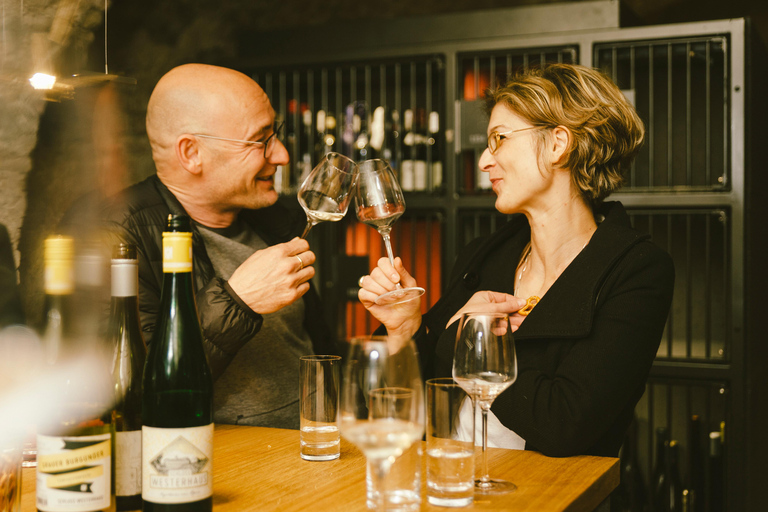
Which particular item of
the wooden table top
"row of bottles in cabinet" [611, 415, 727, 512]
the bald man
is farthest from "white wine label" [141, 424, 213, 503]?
"row of bottles in cabinet" [611, 415, 727, 512]

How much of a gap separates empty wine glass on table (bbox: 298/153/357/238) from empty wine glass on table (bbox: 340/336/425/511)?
2.33 feet

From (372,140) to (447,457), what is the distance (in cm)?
214

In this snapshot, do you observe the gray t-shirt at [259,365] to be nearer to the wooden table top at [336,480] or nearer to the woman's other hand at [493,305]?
the wooden table top at [336,480]

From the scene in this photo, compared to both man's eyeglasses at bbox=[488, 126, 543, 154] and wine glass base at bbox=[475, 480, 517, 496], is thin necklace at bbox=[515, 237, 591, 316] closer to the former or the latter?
man's eyeglasses at bbox=[488, 126, 543, 154]

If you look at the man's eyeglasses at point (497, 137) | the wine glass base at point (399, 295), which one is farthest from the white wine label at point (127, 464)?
the man's eyeglasses at point (497, 137)

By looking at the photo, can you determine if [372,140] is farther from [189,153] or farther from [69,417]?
[69,417]

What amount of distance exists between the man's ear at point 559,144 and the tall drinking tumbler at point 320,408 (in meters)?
0.78

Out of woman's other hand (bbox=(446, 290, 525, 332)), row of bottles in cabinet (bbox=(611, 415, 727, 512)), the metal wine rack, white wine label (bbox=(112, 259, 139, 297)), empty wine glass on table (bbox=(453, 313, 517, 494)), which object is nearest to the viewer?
white wine label (bbox=(112, 259, 139, 297))

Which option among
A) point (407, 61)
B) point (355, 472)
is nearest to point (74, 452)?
point (355, 472)

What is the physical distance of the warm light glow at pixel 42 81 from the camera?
110 centimetres

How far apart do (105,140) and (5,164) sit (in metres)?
0.57

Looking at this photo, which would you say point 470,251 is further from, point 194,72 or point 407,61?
point 407,61

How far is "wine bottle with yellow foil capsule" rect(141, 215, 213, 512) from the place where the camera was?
751mm

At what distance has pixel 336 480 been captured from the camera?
98 cm
